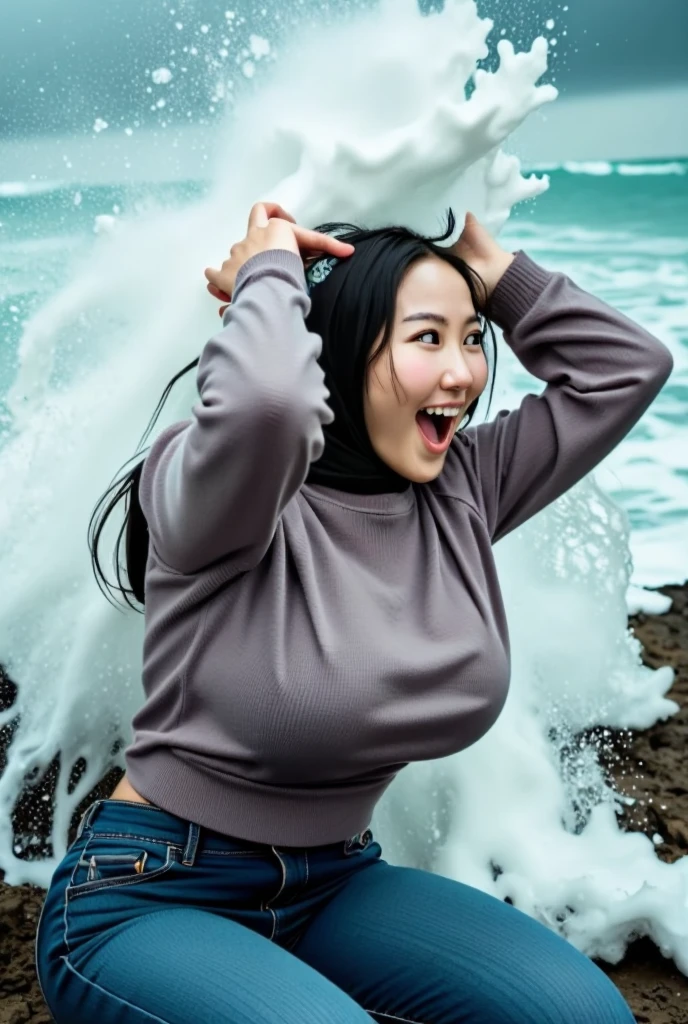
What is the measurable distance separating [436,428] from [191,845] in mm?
622

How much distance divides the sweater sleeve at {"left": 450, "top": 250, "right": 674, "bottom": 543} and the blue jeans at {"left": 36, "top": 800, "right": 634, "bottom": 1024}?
1.80ft

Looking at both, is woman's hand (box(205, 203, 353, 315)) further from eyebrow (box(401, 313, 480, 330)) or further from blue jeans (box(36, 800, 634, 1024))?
blue jeans (box(36, 800, 634, 1024))

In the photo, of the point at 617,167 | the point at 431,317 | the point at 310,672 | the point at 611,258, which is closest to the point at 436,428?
the point at 431,317

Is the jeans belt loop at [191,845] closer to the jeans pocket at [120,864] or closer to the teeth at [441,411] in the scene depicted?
the jeans pocket at [120,864]

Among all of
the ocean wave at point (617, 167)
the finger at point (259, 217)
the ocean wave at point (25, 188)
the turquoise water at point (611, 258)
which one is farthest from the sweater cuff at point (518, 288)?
the ocean wave at point (617, 167)

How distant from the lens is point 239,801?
4.66ft

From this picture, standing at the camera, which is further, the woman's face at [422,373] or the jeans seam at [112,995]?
the woman's face at [422,373]

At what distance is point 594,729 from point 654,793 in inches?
9.6

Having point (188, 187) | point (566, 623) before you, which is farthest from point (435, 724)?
point (566, 623)

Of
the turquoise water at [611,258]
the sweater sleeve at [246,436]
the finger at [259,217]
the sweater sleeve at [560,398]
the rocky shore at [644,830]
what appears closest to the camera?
the sweater sleeve at [246,436]

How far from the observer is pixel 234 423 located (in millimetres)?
1220

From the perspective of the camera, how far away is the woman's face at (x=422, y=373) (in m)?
1.50

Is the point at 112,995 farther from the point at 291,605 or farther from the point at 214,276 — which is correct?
the point at 214,276

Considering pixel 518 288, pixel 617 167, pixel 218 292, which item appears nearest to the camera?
pixel 218 292
